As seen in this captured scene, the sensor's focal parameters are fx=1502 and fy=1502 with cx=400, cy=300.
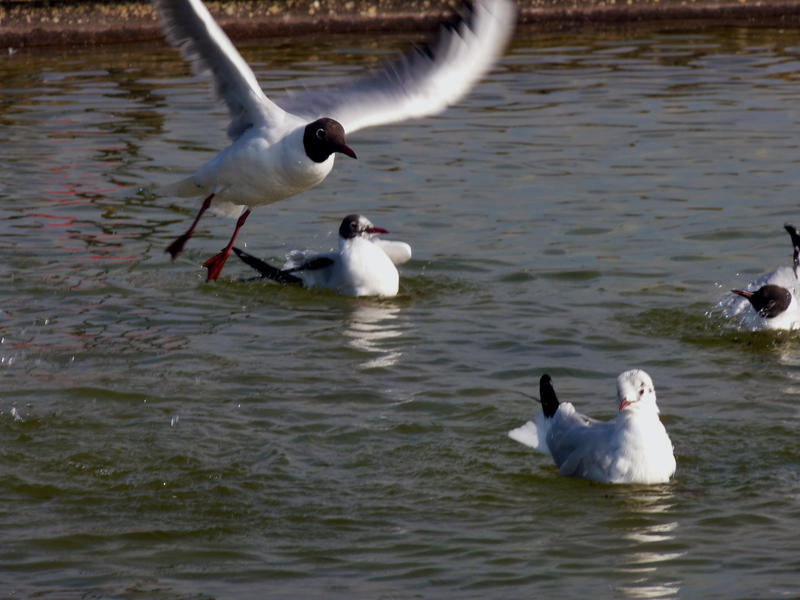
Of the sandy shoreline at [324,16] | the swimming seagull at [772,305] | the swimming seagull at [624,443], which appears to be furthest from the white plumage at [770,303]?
the sandy shoreline at [324,16]

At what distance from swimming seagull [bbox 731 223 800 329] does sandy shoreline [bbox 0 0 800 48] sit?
11847 mm

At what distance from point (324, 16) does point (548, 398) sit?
15176 mm

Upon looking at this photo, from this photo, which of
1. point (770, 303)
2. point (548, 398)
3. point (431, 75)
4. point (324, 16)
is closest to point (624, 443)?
point (548, 398)

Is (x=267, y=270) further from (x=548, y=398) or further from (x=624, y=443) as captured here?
(x=624, y=443)

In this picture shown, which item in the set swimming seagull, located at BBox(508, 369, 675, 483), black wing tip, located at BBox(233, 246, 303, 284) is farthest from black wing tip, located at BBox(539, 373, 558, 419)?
black wing tip, located at BBox(233, 246, 303, 284)

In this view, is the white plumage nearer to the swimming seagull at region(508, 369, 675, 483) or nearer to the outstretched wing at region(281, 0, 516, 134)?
the outstretched wing at region(281, 0, 516, 134)

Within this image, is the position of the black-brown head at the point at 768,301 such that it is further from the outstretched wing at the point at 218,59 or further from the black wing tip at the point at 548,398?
the outstretched wing at the point at 218,59

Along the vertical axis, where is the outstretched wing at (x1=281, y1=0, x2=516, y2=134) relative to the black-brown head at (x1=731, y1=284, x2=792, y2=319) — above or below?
above

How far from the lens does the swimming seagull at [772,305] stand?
30.2ft

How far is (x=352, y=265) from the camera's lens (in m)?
10.3

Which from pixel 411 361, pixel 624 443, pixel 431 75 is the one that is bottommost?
pixel 411 361

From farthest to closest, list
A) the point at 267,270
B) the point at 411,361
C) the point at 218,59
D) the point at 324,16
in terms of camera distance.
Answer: the point at 324,16, the point at 267,270, the point at 218,59, the point at 411,361

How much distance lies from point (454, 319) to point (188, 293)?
1.96 meters

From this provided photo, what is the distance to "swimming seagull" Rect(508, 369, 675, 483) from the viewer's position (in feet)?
21.8
